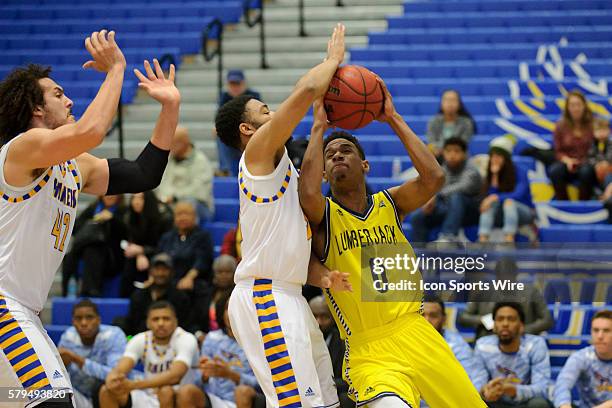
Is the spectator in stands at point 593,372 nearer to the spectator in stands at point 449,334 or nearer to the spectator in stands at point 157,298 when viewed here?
the spectator in stands at point 449,334

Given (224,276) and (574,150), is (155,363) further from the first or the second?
(574,150)

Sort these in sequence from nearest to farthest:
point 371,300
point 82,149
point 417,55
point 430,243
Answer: point 82,149
point 371,300
point 430,243
point 417,55

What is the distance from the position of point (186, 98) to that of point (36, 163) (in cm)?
954

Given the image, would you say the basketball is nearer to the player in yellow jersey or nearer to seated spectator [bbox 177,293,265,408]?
the player in yellow jersey

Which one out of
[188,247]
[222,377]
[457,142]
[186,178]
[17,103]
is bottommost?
[222,377]

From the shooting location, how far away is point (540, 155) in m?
11.4

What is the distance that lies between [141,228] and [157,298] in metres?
1.26

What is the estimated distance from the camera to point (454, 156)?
1045 cm

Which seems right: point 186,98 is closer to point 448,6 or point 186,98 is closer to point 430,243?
point 448,6

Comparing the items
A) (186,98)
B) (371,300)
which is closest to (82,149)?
(371,300)

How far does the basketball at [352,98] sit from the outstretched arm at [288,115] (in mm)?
179

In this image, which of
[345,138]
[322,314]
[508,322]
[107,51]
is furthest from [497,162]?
[107,51]

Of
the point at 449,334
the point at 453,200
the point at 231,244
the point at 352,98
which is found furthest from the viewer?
the point at 453,200

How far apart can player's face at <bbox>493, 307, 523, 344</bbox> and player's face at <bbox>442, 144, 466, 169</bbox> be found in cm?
236
